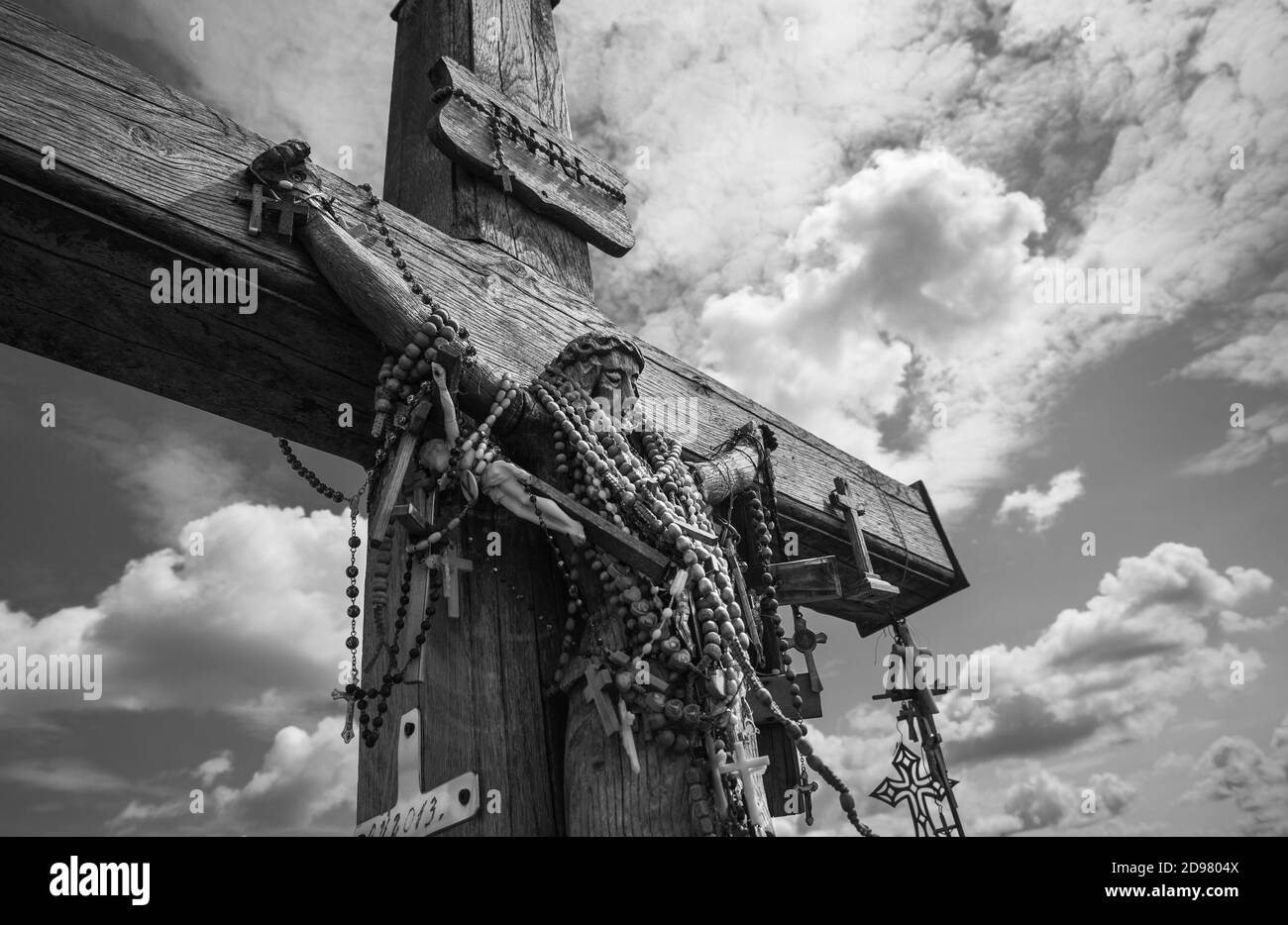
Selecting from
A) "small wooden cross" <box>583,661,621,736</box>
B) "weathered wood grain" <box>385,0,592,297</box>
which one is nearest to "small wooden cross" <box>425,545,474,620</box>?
"small wooden cross" <box>583,661,621,736</box>

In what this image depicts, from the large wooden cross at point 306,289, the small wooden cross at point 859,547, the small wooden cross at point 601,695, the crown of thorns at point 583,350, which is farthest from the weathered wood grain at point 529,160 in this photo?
the small wooden cross at point 601,695

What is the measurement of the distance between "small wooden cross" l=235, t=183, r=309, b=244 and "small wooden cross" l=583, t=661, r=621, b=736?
1.26m

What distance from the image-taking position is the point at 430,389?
2.24 metres

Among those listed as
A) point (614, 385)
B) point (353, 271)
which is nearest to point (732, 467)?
point (614, 385)

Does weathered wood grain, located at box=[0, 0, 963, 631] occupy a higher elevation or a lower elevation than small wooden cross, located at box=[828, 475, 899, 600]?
higher

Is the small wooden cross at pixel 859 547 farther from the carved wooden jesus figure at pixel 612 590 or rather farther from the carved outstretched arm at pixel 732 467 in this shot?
the carved wooden jesus figure at pixel 612 590

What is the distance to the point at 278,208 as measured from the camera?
7.29ft

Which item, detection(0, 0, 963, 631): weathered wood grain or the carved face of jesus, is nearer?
detection(0, 0, 963, 631): weathered wood grain

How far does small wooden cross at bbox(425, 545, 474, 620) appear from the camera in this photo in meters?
2.22

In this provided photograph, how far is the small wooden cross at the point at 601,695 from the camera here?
2164mm

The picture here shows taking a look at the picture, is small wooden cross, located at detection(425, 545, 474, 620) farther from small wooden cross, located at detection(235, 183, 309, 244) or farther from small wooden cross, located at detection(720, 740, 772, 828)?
small wooden cross, located at detection(235, 183, 309, 244)

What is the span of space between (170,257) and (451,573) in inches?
36.9
